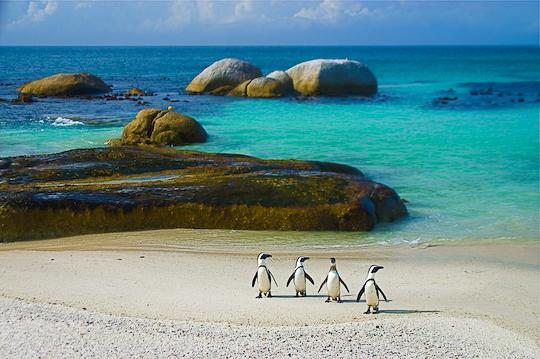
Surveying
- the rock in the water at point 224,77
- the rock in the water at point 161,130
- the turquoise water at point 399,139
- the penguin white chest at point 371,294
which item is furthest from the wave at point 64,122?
the penguin white chest at point 371,294

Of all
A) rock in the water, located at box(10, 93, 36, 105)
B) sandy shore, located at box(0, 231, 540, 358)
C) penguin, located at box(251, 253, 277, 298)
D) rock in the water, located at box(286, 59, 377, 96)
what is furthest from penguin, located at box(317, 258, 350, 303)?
rock in the water, located at box(286, 59, 377, 96)

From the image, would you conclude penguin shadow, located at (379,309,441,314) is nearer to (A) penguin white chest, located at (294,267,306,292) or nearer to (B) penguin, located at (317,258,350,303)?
(B) penguin, located at (317,258,350,303)

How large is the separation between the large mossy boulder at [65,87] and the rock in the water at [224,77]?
19.3 feet

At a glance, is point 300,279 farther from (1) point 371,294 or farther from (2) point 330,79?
(2) point 330,79

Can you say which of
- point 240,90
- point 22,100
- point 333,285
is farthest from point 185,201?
point 240,90

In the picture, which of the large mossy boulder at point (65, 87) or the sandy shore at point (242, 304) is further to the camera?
the large mossy boulder at point (65, 87)

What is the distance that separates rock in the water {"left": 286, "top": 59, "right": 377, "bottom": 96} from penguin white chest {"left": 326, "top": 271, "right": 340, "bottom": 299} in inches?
1270

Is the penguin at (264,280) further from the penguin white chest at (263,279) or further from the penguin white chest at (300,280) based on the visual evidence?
the penguin white chest at (300,280)

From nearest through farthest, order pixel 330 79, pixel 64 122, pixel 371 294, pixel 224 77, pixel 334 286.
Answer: pixel 371 294
pixel 334 286
pixel 64 122
pixel 330 79
pixel 224 77

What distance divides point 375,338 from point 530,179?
12.8 m

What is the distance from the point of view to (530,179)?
62.0 feet

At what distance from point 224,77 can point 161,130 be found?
62.5ft

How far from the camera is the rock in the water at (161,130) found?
22.8 meters

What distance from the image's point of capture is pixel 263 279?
9.05 metres
